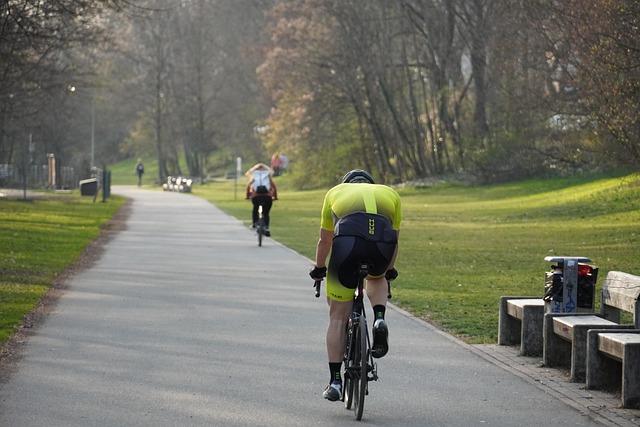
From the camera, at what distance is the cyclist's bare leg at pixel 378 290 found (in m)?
8.80

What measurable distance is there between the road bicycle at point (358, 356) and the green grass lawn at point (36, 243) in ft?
14.5

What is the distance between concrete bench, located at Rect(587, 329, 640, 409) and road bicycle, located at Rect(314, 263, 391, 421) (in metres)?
1.62

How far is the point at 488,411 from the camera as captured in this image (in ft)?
28.7

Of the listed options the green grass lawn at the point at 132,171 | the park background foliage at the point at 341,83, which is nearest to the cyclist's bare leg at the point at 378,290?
the park background foliage at the point at 341,83

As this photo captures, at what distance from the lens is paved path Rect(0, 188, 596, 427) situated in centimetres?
855

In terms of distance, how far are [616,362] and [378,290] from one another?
1.95 meters

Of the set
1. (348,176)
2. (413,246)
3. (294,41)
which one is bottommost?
(413,246)

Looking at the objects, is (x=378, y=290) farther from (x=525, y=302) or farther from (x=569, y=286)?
(x=525, y=302)

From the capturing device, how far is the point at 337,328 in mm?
8758

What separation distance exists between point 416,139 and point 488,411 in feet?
173

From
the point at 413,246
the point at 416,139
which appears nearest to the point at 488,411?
the point at 413,246

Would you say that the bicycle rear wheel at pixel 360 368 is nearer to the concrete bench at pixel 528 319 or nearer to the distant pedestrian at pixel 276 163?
the concrete bench at pixel 528 319

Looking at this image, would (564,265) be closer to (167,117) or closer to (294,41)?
(294,41)

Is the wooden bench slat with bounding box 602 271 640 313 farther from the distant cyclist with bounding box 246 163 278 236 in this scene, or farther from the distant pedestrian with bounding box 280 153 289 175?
the distant pedestrian with bounding box 280 153 289 175
